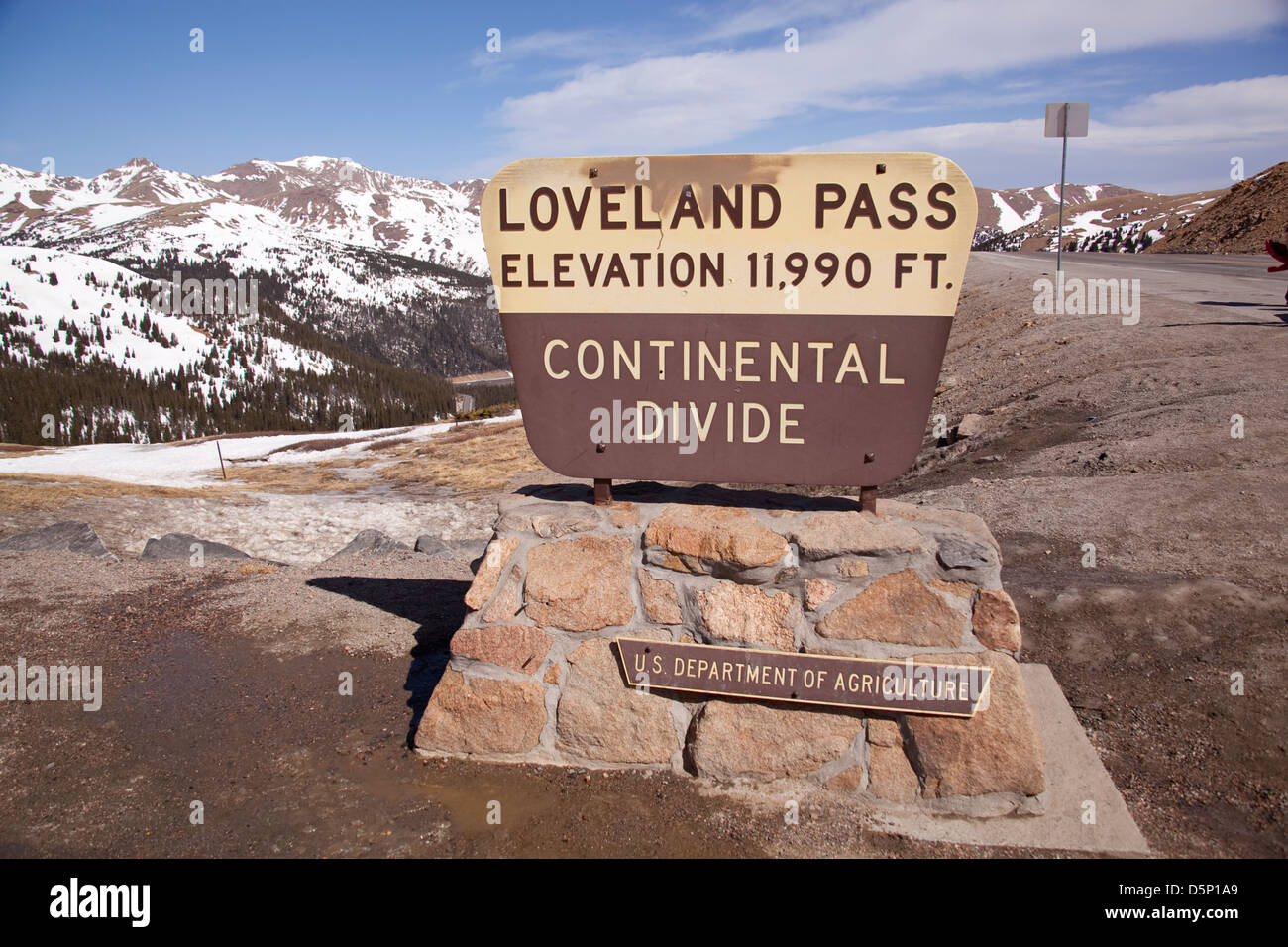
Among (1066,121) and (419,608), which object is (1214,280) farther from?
(419,608)

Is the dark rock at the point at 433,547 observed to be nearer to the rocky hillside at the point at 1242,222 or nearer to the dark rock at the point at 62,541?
the dark rock at the point at 62,541

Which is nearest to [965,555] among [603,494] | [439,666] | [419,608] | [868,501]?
[868,501]

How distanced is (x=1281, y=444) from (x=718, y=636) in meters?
7.34

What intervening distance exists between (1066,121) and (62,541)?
59.2ft

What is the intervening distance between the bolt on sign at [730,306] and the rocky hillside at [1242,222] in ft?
134

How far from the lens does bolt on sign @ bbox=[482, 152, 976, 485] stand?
3.55m

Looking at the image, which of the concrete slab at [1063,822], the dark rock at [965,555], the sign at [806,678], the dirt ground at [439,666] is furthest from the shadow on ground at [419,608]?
the dark rock at [965,555]

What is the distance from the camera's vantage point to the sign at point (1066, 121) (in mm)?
15148

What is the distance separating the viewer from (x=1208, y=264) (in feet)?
95.1

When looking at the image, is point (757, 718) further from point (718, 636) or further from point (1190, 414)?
point (1190, 414)

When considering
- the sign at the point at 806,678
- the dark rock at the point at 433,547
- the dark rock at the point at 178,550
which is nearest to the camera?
the sign at the point at 806,678

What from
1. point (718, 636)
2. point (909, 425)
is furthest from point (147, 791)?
point (909, 425)

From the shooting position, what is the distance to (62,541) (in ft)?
29.0
